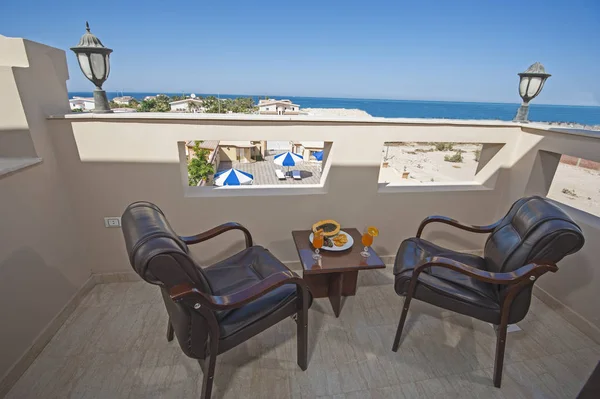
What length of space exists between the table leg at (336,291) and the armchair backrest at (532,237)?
3.31 ft

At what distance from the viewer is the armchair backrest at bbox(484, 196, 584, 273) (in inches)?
50.4

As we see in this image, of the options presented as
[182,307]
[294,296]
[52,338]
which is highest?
[182,307]

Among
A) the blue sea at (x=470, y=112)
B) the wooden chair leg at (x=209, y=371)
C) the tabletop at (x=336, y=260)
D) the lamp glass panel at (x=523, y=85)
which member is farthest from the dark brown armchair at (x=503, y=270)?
the blue sea at (x=470, y=112)

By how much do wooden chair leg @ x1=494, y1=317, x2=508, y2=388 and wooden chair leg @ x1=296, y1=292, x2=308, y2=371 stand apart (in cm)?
109

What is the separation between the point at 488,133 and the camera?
2324mm

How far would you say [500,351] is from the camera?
1.43m

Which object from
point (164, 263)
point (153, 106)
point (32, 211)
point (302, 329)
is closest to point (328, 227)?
point (302, 329)

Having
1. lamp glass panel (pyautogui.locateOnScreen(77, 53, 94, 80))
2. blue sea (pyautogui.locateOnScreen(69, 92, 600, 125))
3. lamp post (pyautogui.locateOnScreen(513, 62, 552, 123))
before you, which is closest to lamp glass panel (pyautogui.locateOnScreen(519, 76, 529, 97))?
lamp post (pyautogui.locateOnScreen(513, 62, 552, 123))

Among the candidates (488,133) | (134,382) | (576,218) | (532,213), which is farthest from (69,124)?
(576,218)

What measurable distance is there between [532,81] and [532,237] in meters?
1.66

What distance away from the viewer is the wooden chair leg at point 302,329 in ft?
4.51

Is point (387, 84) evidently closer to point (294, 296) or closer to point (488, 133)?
point (488, 133)

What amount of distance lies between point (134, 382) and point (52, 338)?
0.77m

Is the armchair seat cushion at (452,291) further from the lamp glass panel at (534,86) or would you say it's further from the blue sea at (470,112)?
the blue sea at (470,112)
